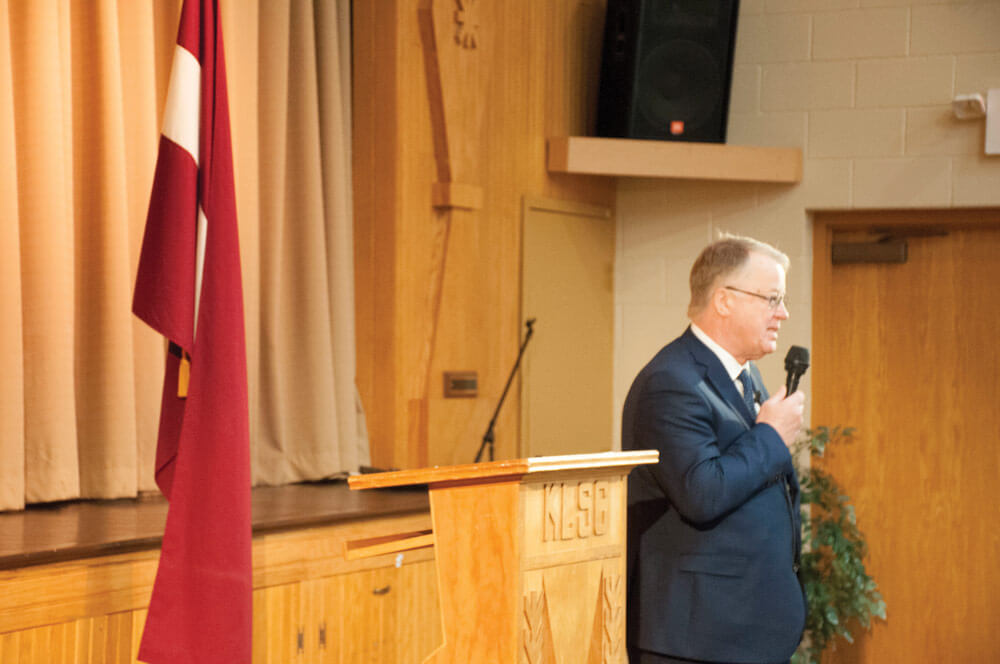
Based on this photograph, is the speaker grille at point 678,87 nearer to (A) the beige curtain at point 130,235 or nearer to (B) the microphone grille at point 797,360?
(A) the beige curtain at point 130,235

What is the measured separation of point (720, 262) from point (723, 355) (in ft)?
0.67

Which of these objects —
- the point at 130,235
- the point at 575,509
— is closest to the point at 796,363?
the point at 575,509

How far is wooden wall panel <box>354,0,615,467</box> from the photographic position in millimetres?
3947

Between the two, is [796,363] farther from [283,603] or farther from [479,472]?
[283,603]

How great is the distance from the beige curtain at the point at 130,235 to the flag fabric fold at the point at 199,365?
2.32 feet

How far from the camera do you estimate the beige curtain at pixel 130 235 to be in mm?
2996

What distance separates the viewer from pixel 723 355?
8.17ft

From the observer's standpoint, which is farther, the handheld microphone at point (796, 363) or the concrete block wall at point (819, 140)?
the concrete block wall at point (819, 140)

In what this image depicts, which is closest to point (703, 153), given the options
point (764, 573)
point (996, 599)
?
point (996, 599)

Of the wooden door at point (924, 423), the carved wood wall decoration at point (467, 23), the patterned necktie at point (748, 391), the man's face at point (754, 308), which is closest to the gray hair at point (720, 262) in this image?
the man's face at point (754, 308)

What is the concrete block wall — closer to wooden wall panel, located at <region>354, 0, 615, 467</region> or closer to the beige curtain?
wooden wall panel, located at <region>354, 0, 615, 467</region>

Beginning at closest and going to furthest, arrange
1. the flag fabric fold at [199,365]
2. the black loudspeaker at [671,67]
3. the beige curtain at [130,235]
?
the flag fabric fold at [199,365] → the beige curtain at [130,235] → the black loudspeaker at [671,67]

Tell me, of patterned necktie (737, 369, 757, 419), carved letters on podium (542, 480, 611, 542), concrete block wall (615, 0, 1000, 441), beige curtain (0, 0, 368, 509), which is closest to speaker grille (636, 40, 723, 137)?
concrete block wall (615, 0, 1000, 441)

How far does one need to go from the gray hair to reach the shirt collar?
0.06 m
